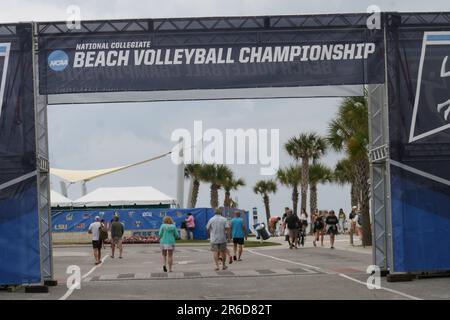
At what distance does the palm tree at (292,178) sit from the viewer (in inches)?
3502

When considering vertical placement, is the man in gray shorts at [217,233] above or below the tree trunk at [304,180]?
below

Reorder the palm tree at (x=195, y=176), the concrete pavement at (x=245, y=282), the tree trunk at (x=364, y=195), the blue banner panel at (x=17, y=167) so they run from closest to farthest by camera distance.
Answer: the concrete pavement at (x=245, y=282), the blue banner panel at (x=17, y=167), the tree trunk at (x=364, y=195), the palm tree at (x=195, y=176)

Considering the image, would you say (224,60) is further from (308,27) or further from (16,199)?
(16,199)

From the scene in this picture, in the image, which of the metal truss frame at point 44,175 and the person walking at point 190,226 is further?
the person walking at point 190,226

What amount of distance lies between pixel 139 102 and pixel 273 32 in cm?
355

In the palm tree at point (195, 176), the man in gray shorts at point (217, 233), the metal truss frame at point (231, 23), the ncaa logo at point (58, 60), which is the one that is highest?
the palm tree at point (195, 176)

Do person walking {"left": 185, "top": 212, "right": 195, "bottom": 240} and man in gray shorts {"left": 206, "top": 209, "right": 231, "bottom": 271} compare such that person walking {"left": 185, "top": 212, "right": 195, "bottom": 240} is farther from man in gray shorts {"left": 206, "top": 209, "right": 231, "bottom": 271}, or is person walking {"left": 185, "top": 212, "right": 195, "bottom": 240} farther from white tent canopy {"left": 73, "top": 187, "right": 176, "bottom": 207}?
man in gray shorts {"left": 206, "top": 209, "right": 231, "bottom": 271}

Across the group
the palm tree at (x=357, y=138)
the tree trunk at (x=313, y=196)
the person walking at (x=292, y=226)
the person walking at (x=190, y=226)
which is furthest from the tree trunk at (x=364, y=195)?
the tree trunk at (x=313, y=196)

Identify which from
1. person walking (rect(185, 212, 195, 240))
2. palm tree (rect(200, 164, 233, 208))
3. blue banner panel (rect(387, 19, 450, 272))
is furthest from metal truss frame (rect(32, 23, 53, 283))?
palm tree (rect(200, 164, 233, 208))

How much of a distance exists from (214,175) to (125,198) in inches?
1302

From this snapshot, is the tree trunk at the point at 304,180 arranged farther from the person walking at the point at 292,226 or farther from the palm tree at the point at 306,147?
the person walking at the point at 292,226

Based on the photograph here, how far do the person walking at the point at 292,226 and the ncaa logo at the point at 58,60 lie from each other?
1715 cm

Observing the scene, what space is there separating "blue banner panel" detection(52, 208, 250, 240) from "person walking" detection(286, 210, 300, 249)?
14.7 metres
